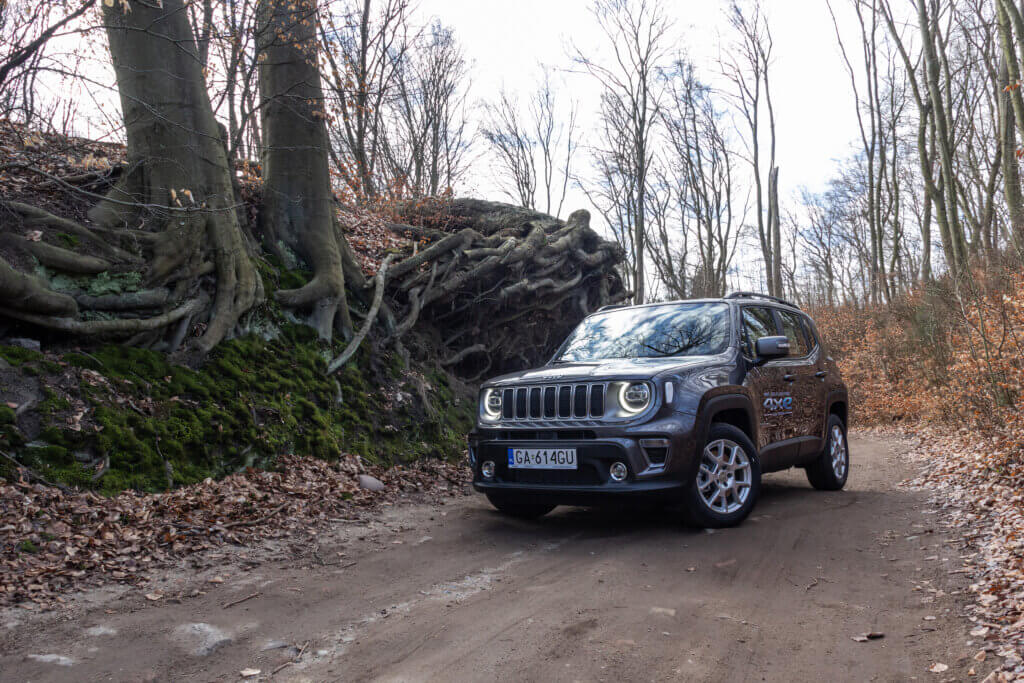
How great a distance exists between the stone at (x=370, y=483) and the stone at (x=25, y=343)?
121 inches

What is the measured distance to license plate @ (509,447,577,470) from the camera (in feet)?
16.8

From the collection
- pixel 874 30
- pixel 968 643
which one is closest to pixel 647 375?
pixel 968 643

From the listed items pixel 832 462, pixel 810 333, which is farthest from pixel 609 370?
pixel 832 462

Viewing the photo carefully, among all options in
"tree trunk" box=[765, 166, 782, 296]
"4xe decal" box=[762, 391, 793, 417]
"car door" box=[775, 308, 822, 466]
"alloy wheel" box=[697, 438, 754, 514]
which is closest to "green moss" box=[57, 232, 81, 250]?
"alloy wheel" box=[697, 438, 754, 514]

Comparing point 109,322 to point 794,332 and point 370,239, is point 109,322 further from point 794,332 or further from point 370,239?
A: point 794,332

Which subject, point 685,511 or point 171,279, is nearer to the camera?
point 685,511

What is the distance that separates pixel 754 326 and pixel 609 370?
195 centimetres

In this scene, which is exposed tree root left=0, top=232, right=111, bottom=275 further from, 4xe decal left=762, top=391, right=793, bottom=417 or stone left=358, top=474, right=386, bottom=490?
4xe decal left=762, top=391, right=793, bottom=417

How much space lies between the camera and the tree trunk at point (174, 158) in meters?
7.51

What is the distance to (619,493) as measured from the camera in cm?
486

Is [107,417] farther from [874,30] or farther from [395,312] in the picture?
[874,30]

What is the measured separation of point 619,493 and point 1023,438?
4.75m

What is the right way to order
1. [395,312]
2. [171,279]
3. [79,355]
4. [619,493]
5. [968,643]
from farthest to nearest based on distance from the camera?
[395,312]
[171,279]
[79,355]
[619,493]
[968,643]

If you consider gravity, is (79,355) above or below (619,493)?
above
